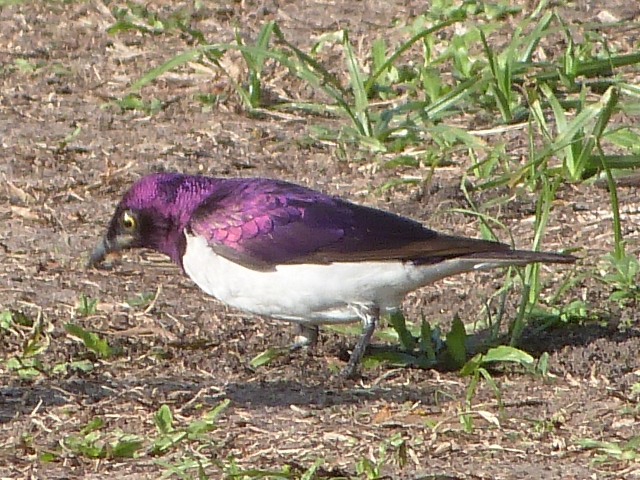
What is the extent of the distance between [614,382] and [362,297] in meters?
0.93

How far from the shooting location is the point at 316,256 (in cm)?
538

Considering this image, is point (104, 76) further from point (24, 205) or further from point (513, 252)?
point (513, 252)

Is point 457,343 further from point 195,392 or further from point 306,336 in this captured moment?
point 195,392

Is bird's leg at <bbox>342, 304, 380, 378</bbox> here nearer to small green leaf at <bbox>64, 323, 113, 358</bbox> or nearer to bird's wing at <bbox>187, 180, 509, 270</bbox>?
bird's wing at <bbox>187, 180, 509, 270</bbox>

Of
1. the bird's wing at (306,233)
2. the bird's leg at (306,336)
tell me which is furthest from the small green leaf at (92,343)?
the bird's leg at (306,336)

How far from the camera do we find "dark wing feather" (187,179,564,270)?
5375 millimetres

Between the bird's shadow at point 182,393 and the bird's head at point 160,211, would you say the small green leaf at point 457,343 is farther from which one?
the bird's head at point 160,211

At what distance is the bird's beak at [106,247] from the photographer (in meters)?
5.84

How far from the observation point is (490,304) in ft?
19.6

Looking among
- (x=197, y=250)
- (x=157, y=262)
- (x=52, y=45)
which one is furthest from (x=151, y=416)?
(x=52, y=45)

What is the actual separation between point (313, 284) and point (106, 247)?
1023 millimetres

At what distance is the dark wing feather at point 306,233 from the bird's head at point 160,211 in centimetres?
9

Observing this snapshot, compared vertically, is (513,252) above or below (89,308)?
above

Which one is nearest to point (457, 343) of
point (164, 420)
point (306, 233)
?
point (306, 233)
